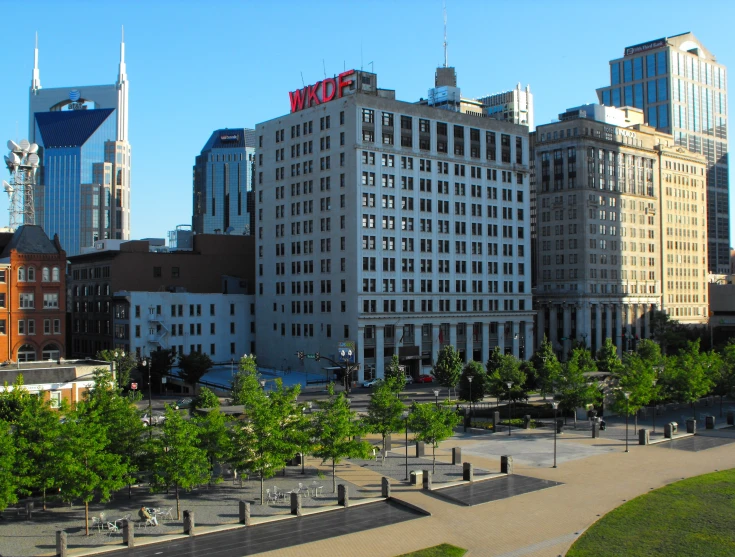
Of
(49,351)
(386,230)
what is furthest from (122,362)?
(386,230)

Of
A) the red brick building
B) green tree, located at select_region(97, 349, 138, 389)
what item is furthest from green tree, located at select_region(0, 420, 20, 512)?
the red brick building

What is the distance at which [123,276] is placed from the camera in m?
118

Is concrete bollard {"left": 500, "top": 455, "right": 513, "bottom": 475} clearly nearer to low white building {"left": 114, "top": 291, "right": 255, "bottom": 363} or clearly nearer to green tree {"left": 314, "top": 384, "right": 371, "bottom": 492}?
green tree {"left": 314, "top": 384, "right": 371, "bottom": 492}

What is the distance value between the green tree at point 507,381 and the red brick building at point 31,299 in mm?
Answer: 50913

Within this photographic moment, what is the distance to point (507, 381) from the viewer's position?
77.8 meters

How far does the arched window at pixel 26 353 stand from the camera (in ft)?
301

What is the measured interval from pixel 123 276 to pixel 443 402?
5679 cm

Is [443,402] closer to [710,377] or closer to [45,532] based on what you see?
[710,377]

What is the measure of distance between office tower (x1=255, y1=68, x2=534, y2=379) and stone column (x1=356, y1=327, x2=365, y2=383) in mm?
273

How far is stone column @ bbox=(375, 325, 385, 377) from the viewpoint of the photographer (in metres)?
112

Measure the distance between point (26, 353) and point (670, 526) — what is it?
77550 millimetres

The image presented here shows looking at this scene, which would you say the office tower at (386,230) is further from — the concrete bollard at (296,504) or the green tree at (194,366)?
the concrete bollard at (296,504)

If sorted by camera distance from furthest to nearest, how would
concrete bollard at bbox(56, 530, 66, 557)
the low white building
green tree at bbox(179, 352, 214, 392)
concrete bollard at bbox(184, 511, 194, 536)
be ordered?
the low white building, green tree at bbox(179, 352, 214, 392), concrete bollard at bbox(184, 511, 194, 536), concrete bollard at bbox(56, 530, 66, 557)

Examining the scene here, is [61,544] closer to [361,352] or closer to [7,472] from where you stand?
[7,472]
